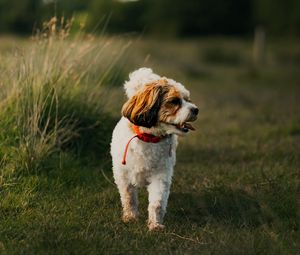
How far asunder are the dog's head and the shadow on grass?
94 cm

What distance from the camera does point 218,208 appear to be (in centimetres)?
603

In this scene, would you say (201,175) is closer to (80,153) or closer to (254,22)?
(80,153)

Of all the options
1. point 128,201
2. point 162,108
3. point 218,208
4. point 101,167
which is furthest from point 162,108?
point 101,167

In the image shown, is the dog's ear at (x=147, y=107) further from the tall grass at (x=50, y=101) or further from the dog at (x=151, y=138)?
the tall grass at (x=50, y=101)

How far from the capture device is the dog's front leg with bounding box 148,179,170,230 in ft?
17.6

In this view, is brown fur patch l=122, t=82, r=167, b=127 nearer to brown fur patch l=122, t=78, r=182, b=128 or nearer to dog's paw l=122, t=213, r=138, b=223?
brown fur patch l=122, t=78, r=182, b=128

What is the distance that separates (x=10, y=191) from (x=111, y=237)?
4.56ft

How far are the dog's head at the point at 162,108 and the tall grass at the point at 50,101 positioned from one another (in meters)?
1.72

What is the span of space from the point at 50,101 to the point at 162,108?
2.54m

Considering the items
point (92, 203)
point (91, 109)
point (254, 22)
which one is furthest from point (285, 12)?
point (92, 203)

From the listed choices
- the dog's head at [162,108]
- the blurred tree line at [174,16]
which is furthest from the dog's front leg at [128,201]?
the blurred tree line at [174,16]

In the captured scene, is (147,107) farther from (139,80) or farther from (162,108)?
(139,80)

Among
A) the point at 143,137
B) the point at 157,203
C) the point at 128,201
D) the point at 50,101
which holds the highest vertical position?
the point at 143,137

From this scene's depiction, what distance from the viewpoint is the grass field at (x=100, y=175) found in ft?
16.3
